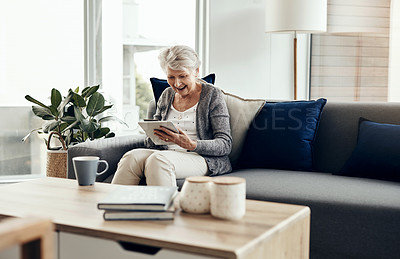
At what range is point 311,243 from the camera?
2.06m

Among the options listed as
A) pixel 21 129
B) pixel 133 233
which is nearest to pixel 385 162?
pixel 133 233

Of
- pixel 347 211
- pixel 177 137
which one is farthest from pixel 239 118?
pixel 347 211

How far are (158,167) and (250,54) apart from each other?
7.80 ft

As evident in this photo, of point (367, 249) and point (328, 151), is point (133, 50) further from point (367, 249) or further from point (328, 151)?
point (367, 249)

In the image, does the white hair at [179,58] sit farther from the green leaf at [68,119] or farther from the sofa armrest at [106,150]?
the green leaf at [68,119]

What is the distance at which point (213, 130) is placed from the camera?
8.66ft

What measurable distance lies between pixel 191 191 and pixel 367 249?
871mm

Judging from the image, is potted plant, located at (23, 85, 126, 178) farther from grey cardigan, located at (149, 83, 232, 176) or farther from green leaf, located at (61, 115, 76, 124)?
grey cardigan, located at (149, 83, 232, 176)

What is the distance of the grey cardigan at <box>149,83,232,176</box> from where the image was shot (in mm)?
2531

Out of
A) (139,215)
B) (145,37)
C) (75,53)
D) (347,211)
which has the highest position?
(145,37)

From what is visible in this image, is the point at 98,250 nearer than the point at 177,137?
Yes

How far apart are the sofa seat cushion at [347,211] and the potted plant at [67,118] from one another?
1.36 metres

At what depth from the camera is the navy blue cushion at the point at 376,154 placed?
7.52 ft

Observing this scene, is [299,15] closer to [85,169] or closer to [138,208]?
[85,169]
